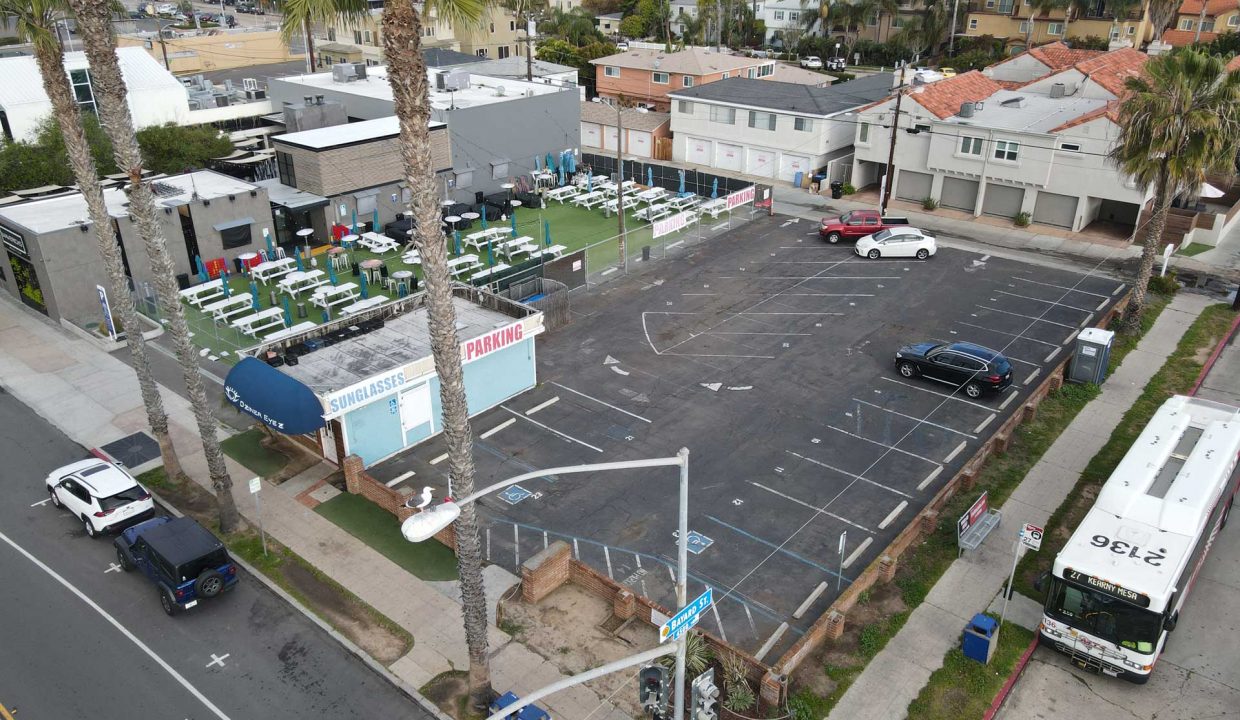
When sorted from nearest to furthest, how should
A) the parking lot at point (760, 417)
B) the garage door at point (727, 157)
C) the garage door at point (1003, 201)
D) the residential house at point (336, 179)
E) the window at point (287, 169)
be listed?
1. the parking lot at point (760, 417)
2. the residential house at point (336, 179)
3. the window at point (287, 169)
4. the garage door at point (1003, 201)
5. the garage door at point (727, 157)

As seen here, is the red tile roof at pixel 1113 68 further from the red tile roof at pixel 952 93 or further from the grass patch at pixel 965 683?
the grass patch at pixel 965 683

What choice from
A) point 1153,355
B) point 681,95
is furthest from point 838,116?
point 1153,355

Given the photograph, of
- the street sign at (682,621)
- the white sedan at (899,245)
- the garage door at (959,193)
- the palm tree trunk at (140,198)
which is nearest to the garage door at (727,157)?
the garage door at (959,193)

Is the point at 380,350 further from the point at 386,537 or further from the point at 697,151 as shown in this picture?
the point at 697,151

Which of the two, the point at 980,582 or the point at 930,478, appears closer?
the point at 980,582

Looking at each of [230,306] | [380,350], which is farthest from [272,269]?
[380,350]

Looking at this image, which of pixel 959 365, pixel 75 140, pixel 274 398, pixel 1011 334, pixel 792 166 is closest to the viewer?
pixel 75 140
